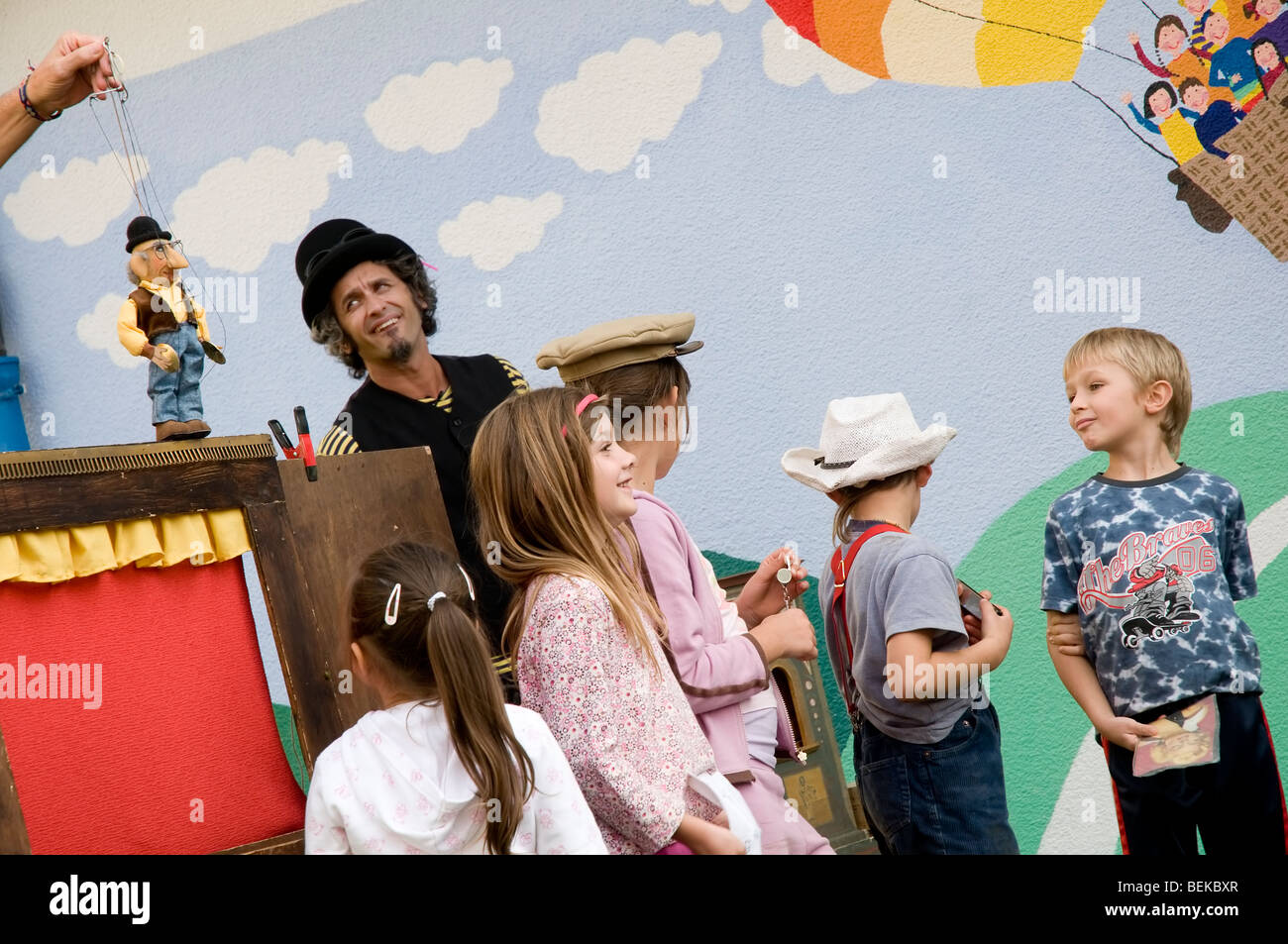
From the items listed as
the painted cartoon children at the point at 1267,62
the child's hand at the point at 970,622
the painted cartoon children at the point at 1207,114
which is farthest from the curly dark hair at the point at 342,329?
the painted cartoon children at the point at 1267,62

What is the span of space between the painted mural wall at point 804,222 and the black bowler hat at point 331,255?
3.39ft

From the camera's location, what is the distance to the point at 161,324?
2.41 metres

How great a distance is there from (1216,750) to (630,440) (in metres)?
1.27

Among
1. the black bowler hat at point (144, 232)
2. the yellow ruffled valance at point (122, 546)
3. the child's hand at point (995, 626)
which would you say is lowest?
the child's hand at point (995, 626)

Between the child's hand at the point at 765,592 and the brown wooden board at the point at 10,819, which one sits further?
the child's hand at the point at 765,592

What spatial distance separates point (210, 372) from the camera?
4.05m

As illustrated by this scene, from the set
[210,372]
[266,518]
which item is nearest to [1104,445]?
[266,518]

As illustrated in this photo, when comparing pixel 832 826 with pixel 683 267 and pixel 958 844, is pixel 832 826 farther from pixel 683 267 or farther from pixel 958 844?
pixel 683 267

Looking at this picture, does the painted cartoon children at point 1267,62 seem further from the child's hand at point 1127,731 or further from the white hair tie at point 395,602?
the white hair tie at point 395,602

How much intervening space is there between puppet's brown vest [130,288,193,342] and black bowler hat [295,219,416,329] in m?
0.37

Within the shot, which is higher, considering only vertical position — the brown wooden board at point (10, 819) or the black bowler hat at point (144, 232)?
the black bowler hat at point (144, 232)

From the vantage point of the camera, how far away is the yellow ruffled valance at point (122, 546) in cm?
179

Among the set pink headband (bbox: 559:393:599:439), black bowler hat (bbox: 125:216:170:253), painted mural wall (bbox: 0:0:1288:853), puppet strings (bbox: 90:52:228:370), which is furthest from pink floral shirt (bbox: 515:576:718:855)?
puppet strings (bbox: 90:52:228:370)

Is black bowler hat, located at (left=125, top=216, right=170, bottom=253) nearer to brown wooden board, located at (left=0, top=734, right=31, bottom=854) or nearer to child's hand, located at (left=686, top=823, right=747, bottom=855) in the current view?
brown wooden board, located at (left=0, top=734, right=31, bottom=854)
